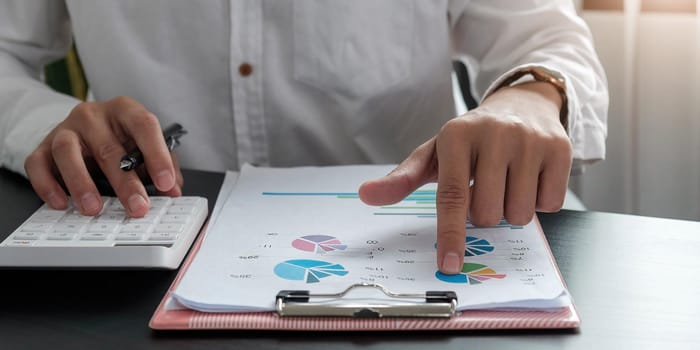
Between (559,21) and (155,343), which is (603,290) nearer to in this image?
(155,343)

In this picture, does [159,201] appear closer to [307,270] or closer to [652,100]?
[307,270]

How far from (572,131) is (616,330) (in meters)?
0.35

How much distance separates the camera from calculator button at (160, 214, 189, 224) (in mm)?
560

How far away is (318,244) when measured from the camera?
53 cm

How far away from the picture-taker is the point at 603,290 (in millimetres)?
474

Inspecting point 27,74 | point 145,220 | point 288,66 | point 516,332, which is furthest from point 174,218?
point 27,74

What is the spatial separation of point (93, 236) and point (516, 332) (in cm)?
29

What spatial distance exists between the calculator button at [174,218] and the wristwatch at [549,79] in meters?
0.33

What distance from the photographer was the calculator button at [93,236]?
52cm

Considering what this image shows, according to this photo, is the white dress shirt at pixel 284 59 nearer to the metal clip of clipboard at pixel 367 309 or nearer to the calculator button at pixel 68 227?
the calculator button at pixel 68 227

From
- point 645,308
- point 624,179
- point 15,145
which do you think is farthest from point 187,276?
point 624,179

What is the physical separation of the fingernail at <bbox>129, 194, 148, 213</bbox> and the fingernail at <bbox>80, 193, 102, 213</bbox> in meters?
0.03

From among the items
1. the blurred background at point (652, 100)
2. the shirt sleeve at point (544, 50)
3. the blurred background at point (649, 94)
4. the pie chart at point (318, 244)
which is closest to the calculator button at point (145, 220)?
the pie chart at point (318, 244)

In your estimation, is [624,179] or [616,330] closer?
[616,330]
